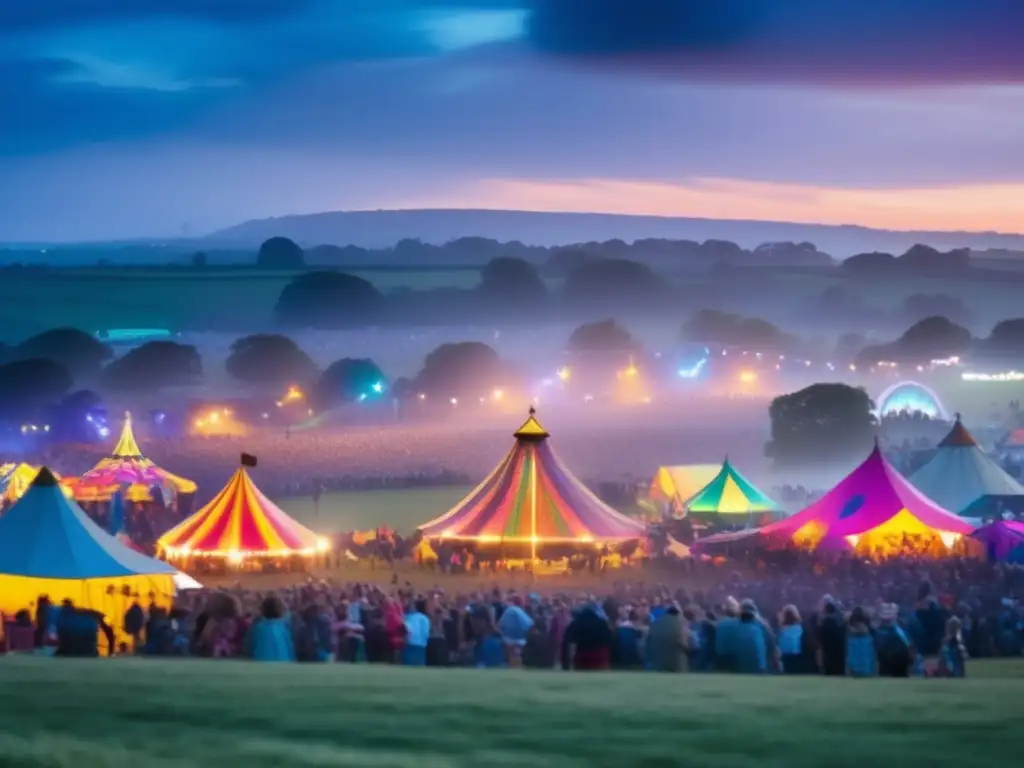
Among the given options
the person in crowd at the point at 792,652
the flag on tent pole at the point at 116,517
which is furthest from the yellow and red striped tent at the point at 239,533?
the person in crowd at the point at 792,652

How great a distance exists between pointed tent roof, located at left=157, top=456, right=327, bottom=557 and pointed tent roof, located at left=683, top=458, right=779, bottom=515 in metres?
8.24

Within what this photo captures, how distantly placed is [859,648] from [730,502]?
1885 cm

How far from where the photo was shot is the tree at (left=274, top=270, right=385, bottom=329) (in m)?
115

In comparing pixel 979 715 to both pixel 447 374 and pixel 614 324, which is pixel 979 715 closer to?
pixel 447 374

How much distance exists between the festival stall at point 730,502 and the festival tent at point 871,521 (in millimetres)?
5235

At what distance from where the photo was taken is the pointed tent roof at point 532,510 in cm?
2684

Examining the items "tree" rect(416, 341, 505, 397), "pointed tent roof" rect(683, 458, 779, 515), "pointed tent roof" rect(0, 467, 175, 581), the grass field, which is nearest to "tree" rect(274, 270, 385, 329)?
"tree" rect(416, 341, 505, 397)

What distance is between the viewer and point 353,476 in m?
52.1

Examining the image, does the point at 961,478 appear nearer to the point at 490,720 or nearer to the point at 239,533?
the point at 239,533

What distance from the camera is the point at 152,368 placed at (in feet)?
313

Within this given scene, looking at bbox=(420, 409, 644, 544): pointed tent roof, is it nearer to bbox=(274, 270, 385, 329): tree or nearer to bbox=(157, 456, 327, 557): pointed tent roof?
bbox=(157, 456, 327, 557): pointed tent roof

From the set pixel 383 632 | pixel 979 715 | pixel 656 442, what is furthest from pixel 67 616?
pixel 656 442

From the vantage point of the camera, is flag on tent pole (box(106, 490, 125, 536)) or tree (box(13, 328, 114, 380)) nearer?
flag on tent pole (box(106, 490, 125, 536))

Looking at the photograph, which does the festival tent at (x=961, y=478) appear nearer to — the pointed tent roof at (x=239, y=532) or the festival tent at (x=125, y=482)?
the pointed tent roof at (x=239, y=532)
